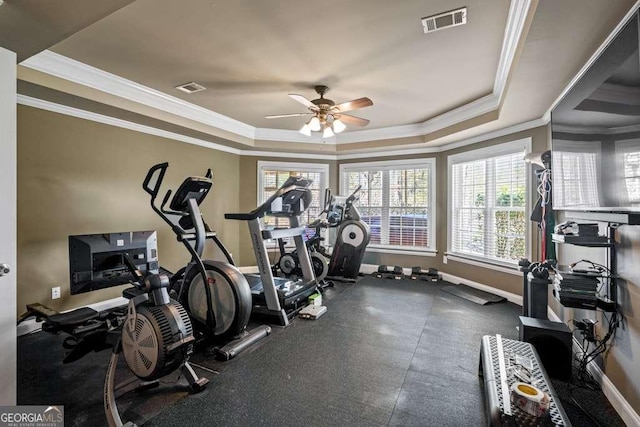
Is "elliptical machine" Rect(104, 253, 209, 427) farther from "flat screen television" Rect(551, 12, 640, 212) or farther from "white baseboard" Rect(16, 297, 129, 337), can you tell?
"flat screen television" Rect(551, 12, 640, 212)

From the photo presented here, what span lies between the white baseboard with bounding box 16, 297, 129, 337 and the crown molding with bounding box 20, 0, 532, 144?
248cm

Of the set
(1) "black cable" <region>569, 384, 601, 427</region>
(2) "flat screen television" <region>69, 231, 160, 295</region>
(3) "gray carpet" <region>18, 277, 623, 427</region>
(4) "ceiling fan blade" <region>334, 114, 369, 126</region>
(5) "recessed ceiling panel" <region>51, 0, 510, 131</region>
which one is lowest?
(1) "black cable" <region>569, 384, 601, 427</region>

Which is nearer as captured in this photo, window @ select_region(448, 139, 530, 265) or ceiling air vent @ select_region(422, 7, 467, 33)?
ceiling air vent @ select_region(422, 7, 467, 33)

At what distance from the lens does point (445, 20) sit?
2260mm

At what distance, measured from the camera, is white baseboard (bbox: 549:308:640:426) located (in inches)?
71.1

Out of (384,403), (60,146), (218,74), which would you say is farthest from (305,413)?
(60,146)

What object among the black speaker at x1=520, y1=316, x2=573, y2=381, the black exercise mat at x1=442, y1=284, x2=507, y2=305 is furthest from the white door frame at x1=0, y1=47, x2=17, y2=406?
the black exercise mat at x1=442, y1=284, x2=507, y2=305

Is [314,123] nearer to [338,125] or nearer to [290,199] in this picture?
[338,125]

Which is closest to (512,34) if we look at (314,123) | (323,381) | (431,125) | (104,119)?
(314,123)

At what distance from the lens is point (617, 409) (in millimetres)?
1958

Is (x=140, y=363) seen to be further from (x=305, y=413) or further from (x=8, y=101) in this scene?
(x=8, y=101)

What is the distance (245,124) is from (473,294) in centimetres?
449

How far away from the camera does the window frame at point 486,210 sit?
3.95m

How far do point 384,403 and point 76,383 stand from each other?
225cm
